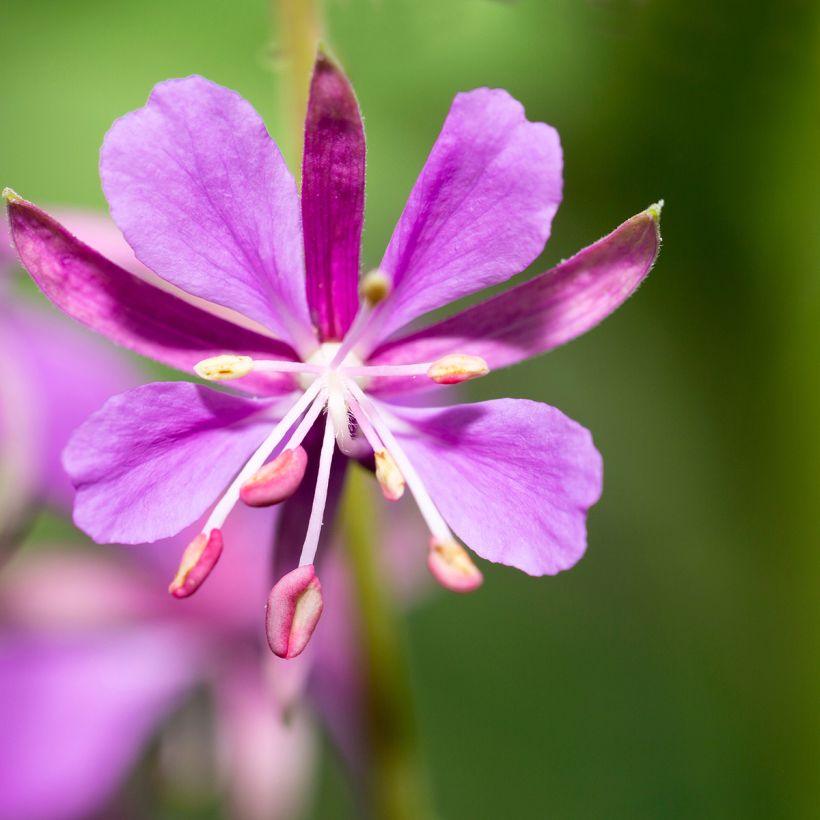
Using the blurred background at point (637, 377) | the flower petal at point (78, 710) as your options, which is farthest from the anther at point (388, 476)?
the blurred background at point (637, 377)

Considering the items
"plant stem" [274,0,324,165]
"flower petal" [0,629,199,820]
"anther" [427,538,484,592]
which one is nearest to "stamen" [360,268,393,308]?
"anther" [427,538,484,592]

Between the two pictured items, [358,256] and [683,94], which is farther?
[683,94]

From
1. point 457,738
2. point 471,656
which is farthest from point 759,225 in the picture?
point 457,738

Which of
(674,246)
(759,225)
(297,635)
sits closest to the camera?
(297,635)

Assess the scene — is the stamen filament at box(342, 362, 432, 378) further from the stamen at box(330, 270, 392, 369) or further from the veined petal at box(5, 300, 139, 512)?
the veined petal at box(5, 300, 139, 512)

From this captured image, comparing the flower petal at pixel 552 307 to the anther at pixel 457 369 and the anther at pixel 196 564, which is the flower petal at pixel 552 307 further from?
the anther at pixel 196 564

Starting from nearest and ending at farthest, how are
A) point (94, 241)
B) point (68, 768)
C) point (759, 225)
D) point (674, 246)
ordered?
point (94, 241) → point (68, 768) → point (759, 225) → point (674, 246)

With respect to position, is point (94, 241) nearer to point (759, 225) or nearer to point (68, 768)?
point (68, 768)
